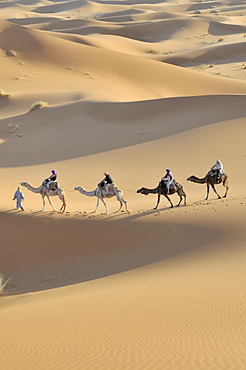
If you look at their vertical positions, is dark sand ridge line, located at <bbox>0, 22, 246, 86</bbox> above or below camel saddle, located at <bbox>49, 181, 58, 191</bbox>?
above

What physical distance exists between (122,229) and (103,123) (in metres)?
15.2

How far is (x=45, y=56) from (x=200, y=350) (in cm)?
4468

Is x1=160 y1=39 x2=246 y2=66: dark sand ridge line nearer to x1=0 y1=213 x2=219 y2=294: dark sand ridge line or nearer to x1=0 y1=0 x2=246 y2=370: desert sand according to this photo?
x1=0 y1=0 x2=246 y2=370: desert sand

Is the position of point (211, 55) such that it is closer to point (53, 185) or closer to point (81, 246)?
point (53, 185)

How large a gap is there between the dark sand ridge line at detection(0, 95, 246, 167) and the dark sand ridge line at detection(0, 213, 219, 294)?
9.86 meters

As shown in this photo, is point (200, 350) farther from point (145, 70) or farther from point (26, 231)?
point (145, 70)

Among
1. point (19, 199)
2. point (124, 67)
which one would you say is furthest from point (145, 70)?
point (19, 199)

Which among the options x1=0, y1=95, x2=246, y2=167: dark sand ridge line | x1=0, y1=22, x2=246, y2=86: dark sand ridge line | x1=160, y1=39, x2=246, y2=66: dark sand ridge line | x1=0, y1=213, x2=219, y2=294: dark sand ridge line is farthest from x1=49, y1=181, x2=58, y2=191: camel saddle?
x1=160, y1=39, x2=246, y2=66: dark sand ridge line

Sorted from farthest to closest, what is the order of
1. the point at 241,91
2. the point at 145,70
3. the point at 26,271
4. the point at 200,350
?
the point at 145,70
the point at 241,91
the point at 26,271
the point at 200,350

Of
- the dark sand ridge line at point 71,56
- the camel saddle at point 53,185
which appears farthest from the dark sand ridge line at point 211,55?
the camel saddle at point 53,185

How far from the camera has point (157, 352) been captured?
23.6 ft

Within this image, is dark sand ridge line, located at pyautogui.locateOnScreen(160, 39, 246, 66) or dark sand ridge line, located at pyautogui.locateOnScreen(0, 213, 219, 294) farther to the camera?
dark sand ridge line, located at pyautogui.locateOnScreen(160, 39, 246, 66)

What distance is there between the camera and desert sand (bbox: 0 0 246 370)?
784cm

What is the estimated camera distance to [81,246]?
1546 centimetres
